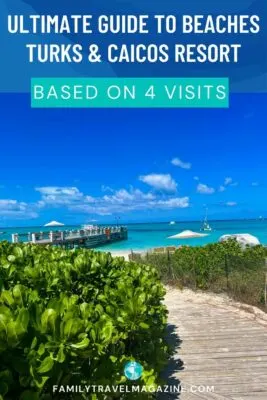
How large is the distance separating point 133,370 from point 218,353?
3.52 meters

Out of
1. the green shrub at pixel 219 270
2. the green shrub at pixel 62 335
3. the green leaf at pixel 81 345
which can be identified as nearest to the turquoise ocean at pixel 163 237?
the green shrub at pixel 219 270

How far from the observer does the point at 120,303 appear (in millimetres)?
3152

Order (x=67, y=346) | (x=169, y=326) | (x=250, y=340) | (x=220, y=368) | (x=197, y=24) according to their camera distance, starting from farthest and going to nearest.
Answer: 1. (x=197, y=24)
2. (x=169, y=326)
3. (x=250, y=340)
4. (x=220, y=368)
5. (x=67, y=346)

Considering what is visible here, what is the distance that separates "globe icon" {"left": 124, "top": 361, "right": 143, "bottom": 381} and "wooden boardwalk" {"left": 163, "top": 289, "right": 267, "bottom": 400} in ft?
6.36

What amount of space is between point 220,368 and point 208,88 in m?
5.47

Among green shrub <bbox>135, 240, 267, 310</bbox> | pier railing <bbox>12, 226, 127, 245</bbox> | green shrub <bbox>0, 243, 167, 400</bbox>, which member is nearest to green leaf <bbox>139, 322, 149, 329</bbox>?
green shrub <bbox>0, 243, 167, 400</bbox>

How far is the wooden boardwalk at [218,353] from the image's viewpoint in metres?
4.64

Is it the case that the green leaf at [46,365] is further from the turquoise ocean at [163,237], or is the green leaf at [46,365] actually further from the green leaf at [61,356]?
the turquoise ocean at [163,237]

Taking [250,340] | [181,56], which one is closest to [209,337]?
[250,340]

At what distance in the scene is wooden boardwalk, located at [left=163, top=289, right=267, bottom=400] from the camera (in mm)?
4645

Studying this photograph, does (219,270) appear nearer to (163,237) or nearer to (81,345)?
(81,345)

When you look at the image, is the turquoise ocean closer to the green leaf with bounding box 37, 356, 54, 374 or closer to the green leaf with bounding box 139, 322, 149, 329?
the green leaf with bounding box 139, 322, 149, 329

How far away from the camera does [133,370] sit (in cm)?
262

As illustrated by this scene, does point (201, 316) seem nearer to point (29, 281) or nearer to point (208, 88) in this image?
point (208, 88)
